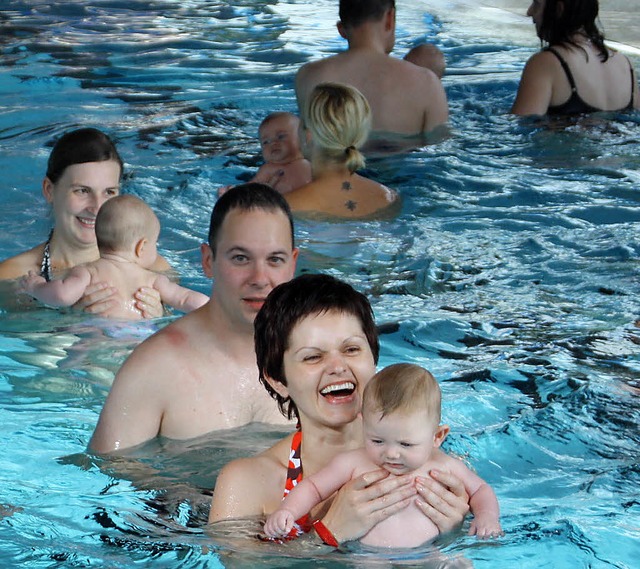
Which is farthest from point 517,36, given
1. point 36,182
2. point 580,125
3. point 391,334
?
point 391,334

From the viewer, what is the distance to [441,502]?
321cm

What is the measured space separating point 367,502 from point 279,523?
257mm

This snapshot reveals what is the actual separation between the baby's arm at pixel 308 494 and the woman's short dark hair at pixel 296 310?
29 centimetres

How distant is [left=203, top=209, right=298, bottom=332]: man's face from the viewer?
12.9 feet

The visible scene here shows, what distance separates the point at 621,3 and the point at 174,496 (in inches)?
606

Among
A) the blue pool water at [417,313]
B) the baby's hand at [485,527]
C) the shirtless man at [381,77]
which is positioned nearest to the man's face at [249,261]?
the blue pool water at [417,313]

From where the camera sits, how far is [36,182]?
29.4 feet

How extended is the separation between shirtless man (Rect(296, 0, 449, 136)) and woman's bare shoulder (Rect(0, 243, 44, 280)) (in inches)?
133

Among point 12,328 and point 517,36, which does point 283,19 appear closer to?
point 517,36

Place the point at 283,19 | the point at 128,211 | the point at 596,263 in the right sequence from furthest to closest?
the point at 283,19 < the point at 596,263 < the point at 128,211

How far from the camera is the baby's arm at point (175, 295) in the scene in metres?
5.77

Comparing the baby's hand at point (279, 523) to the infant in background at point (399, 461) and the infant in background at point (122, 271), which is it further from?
the infant in background at point (122, 271)

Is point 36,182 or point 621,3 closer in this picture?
point 36,182

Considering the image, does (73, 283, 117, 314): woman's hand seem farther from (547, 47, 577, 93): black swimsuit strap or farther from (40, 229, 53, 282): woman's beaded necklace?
(547, 47, 577, 93): black swimsuit strap
